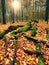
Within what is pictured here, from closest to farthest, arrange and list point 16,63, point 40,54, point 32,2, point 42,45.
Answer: point 16,63 < point 40,54 < point 42,45 < point 32,2

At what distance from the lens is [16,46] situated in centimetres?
934

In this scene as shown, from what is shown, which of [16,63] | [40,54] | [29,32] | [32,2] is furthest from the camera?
[32,2]

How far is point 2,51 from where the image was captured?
917cm

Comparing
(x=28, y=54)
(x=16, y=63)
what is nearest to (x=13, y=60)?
Answer: (x=16, y=63)

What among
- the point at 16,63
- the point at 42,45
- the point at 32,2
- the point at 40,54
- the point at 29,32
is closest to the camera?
the point at 16,63

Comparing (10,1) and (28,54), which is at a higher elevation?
(10,1)

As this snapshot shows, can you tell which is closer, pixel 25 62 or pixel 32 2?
pixel 25 62

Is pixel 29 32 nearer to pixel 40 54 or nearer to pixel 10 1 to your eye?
pixel 40 54

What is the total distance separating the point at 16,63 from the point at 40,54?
1701mm

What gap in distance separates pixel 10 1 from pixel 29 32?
2466 cm

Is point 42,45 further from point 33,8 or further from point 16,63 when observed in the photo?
point 33,8

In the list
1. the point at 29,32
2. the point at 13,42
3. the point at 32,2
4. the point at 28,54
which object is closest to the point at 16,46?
the point at 13,42

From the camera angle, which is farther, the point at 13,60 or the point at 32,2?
the point at 32,2

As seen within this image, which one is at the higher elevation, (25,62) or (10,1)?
(10,1)
